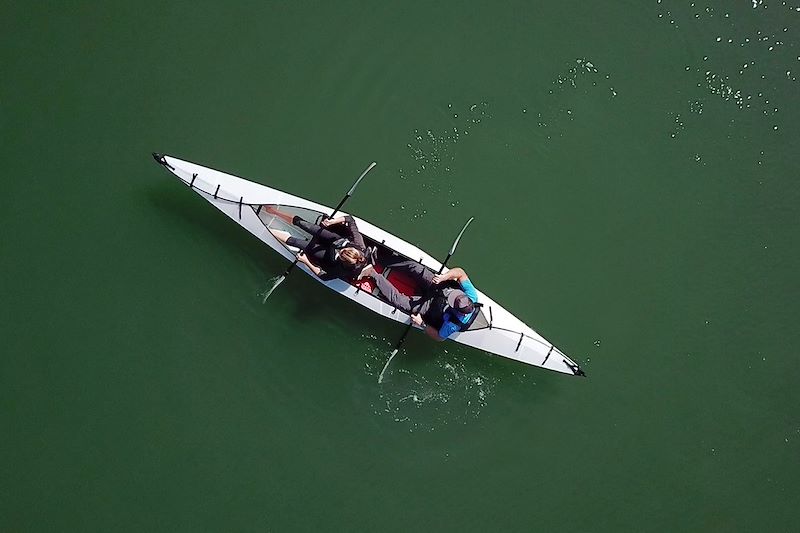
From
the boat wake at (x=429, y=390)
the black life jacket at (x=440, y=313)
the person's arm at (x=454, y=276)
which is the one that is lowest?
the boat wake at (x=429, y=390)

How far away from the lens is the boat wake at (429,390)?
7.51 meters

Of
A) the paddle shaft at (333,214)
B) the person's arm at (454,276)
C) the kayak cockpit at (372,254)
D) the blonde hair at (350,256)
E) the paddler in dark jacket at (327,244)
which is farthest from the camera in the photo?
the kayak cockpit at (372,254)

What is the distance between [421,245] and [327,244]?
3.20 feet

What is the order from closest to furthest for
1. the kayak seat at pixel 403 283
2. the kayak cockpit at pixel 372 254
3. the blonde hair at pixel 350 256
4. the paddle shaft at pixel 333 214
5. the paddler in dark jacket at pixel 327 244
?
the blonde hair at pixel 350 256
the paddler in dark jacket at pixel 327 244
the paddle shaft at pixel 333 214
the kayak cockpit at pixel 372 254
the kayak seat at pixel 403 283

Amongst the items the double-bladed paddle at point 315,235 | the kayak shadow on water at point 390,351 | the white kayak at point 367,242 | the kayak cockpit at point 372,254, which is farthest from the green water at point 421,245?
the kayak cockpit at point 372,254

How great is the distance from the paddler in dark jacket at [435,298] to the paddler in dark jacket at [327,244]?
1.03ft

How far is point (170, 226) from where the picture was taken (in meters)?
7.58

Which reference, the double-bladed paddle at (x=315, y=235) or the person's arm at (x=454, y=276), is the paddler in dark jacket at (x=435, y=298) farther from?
the double-bladed paddle at (x=315, y=235)

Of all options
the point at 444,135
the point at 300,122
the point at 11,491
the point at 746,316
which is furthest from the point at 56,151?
the point at 746,316

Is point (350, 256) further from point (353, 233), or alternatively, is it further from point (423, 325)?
point (423, 325)

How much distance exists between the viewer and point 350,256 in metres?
6.70

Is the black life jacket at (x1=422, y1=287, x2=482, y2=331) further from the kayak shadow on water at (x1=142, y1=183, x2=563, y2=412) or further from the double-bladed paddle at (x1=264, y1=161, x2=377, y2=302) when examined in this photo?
the double-bladed paddle at (x1=264, y1=161, x2=377, y2=302)

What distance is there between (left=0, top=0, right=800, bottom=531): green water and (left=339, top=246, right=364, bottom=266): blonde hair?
94 cm

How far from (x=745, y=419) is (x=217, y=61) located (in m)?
6.31
